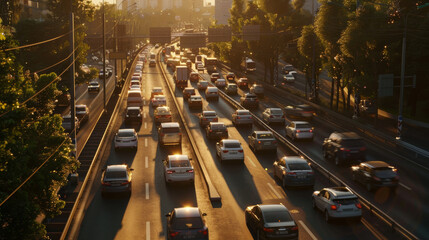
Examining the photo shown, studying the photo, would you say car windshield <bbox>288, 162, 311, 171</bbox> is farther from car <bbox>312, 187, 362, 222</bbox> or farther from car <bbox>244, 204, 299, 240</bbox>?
car <bbox>244, 204, 299, 240</bbox>

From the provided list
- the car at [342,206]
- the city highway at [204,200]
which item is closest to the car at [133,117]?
the city highway at [204,200]

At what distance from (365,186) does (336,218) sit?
6820 mm

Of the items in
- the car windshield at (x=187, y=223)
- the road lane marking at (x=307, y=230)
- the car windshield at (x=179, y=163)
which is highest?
the car windshield at (x=187, y=223)

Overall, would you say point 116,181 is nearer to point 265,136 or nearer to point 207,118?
point 265,136

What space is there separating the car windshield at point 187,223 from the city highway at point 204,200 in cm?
301

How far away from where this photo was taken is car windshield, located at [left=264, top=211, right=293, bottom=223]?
813 inches

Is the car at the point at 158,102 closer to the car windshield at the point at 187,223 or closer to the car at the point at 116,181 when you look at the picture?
the car at the point at 116,181

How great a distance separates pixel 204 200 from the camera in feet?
93.8

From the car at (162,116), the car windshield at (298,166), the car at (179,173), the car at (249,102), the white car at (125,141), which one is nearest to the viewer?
the car windshield at (298,166)

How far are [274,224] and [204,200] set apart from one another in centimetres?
861

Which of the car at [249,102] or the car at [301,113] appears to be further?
the car at [249,102]

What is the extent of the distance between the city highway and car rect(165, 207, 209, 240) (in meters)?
2.89

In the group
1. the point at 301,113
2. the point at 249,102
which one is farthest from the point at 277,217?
the point at 249,102

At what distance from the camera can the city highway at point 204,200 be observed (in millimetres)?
23344
